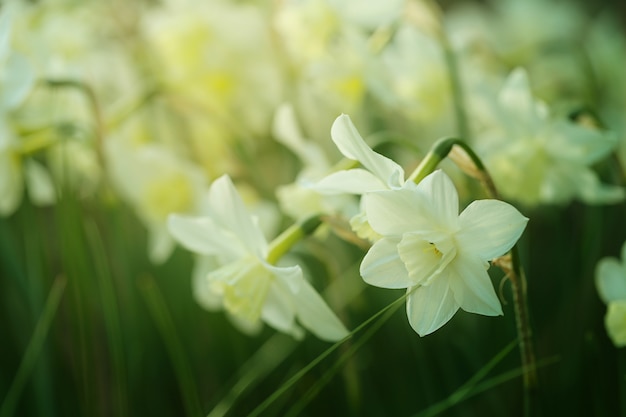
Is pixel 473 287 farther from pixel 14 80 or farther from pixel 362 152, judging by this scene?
pixel 14 80

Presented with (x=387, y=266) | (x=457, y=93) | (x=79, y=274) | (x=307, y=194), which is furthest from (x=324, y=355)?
(x=457, y=93)

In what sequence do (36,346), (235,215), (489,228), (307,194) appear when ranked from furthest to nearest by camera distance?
(36,346) < (307,194) < (235,215) < (489,228)

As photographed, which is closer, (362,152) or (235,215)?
A: (362,152)

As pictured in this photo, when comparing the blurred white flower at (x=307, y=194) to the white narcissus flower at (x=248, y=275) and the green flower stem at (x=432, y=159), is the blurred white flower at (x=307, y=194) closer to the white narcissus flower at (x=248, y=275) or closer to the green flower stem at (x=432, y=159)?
the white narcissus flower at (x=248, y=275)

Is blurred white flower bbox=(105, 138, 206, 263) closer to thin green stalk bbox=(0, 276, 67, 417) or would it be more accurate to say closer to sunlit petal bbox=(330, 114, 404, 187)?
thin green stalk bbox=(0, 276, 67, 417)

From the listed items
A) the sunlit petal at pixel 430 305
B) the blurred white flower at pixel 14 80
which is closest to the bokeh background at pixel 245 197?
the blurred white flower at pixel 14 80

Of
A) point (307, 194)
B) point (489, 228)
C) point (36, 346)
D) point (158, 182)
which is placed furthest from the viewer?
point (158, 182)

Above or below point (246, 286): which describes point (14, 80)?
above

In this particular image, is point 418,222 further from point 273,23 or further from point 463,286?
point 273,23
